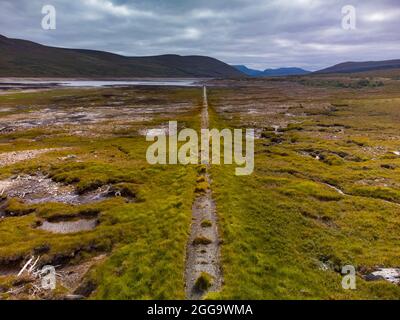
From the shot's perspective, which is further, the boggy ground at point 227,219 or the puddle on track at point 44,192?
the puddle on track at point 44,192

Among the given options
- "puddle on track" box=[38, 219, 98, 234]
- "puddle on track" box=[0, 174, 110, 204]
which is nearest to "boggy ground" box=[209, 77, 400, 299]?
"puddle on track" box=[38, 219, 98, 234]

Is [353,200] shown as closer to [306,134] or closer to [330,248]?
[330,248]

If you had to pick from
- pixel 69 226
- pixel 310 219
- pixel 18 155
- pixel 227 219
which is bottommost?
pixel 69 226

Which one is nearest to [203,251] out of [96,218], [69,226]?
[96,218]

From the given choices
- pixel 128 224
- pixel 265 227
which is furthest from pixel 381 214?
pixel 128 224

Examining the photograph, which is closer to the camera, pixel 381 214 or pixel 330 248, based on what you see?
pixel 330 248

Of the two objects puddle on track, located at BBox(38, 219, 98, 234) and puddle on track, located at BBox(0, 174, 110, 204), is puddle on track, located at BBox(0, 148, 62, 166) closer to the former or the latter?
puddle on track, located at BBox(0, 174, 110, 204)

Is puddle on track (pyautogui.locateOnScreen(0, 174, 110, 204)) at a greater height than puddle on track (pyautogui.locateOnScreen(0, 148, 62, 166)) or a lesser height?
lesser

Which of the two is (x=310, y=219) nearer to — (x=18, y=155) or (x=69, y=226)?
(x=69, y=226)

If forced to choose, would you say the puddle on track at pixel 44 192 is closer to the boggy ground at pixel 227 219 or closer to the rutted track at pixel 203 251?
the boggy ground at pixel 227 219

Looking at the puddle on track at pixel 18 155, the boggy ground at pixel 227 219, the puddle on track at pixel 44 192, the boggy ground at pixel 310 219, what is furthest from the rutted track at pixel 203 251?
the puddle on track at pixel 18 155

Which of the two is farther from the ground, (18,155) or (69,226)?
(18,155)
